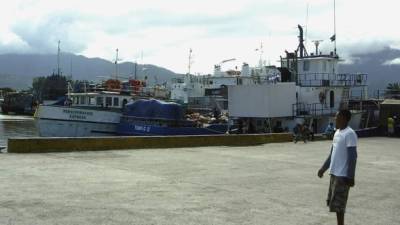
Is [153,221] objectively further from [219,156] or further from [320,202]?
[219,156]

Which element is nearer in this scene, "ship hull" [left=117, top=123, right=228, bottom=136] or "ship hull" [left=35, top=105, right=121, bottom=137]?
"ship hull" [left=117, top=123, right=228, bottom=136]

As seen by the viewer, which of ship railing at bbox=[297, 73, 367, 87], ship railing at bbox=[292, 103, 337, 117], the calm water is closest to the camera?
ship railing at bbox=[292, 103, 337, 117]

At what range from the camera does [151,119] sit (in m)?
30.5

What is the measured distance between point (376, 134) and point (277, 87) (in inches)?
331

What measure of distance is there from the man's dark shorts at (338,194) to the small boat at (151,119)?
22825 mm

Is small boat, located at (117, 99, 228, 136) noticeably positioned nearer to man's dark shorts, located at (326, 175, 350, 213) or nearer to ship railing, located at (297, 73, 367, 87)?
ship railing, located at (297, 73, 367, 87)

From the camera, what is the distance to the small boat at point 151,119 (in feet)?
98.7

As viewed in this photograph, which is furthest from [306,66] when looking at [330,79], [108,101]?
[108,101]

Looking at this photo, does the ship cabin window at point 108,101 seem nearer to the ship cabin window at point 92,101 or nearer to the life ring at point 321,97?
the ship cabin window at point 92,101

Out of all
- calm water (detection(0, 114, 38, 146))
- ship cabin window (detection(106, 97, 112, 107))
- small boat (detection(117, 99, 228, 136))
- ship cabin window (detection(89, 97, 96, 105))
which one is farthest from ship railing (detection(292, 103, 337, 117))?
calm water (detection(0, 114, 38, 146))

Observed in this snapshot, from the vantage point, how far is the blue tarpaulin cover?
99.8 ft

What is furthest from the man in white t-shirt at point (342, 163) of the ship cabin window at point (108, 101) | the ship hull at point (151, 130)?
the ship cabin window at point (108, 101)

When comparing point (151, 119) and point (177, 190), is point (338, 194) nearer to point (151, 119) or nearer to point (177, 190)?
point (177, 190)

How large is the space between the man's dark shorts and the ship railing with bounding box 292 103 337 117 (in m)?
26.0
